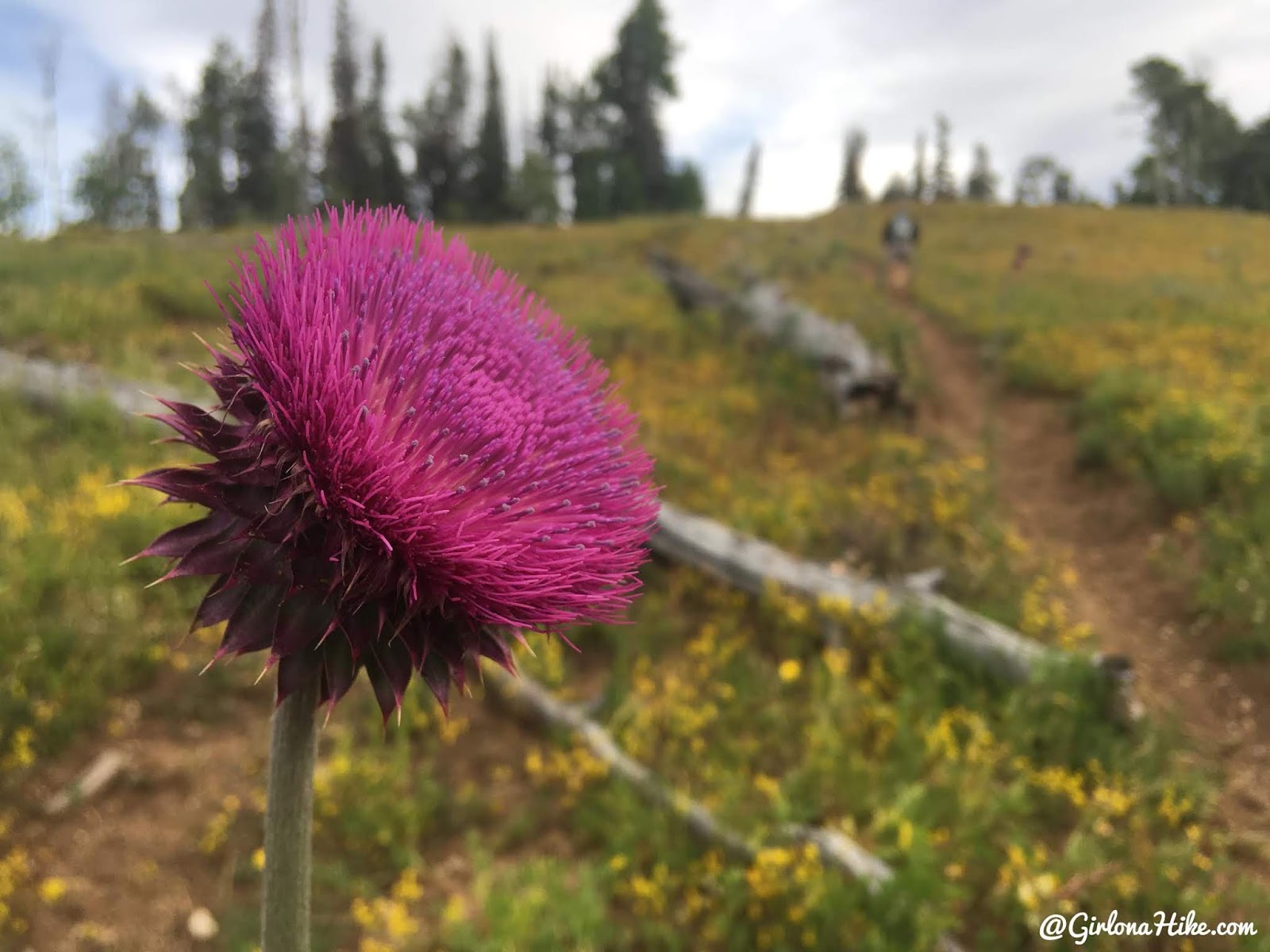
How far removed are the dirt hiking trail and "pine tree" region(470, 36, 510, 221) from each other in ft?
189

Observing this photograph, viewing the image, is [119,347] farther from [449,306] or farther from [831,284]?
[831,284]

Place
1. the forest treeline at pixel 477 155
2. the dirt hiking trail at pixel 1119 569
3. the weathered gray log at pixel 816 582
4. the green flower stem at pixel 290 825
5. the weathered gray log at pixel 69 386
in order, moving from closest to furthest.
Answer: the green flower stem at pixel 290 825 < the dirt hiking trail at pixel 1119 569 < the weathered gray log at pixel 816 582 < the weathered gray log at pixel 69 386 < the forest treeline at pixel 477 155

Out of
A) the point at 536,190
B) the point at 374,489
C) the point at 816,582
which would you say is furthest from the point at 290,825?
the point at 536,190

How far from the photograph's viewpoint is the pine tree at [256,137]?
59.6 meters

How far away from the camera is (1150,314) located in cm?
1658

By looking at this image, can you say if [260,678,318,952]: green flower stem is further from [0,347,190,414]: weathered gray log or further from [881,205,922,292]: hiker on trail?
[881,205,922,292]: hiker on trail

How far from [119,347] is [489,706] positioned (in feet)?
27.5

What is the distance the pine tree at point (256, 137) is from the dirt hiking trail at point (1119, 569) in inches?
2425

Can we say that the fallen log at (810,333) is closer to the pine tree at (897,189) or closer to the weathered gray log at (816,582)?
the weathered gray log at (816,582)

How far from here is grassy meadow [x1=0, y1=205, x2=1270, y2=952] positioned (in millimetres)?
3725

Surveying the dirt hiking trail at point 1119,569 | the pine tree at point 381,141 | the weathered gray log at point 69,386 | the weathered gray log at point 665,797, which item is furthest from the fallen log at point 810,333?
the pine tree at point 381,141

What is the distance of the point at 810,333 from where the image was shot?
1355 cm

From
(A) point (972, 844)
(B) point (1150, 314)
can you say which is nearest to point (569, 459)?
(A) point (972, 844)

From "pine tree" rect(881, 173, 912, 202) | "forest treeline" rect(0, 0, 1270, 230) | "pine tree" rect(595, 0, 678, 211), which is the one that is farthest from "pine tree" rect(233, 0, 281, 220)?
"pine tree" rect(881, 173, 912, 202)
